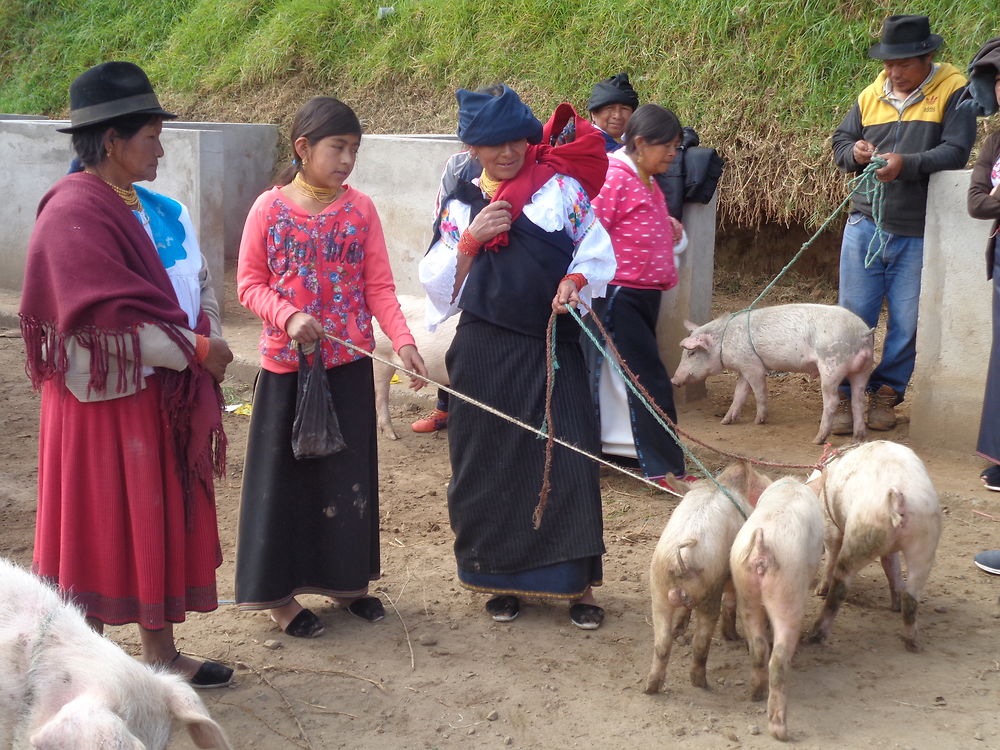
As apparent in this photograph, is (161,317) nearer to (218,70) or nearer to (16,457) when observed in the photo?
(16,457)

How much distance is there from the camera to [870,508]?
392 centimetres

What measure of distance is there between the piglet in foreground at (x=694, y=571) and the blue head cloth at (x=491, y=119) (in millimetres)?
1527

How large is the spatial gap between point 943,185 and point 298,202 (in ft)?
13.4

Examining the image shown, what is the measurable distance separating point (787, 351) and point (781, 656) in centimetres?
357

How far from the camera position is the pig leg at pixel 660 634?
3633 millimetres

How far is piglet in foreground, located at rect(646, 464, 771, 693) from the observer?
358cm

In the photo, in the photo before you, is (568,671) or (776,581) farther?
(568,671)

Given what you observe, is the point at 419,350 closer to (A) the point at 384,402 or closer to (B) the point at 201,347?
(A) the point at 384,402

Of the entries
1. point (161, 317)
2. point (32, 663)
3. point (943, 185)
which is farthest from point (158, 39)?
point (32, 663)

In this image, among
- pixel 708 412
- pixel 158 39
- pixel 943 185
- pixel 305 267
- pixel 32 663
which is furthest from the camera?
pixel 158 39

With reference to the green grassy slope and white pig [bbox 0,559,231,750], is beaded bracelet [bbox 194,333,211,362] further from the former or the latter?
the green grassy slope

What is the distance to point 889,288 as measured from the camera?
6766 millimetres

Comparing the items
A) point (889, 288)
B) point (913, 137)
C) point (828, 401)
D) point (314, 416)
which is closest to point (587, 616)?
point (314, 416)

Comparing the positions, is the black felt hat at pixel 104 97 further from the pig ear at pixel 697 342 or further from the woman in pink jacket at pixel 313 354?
the pig ear at pixel 697 342
